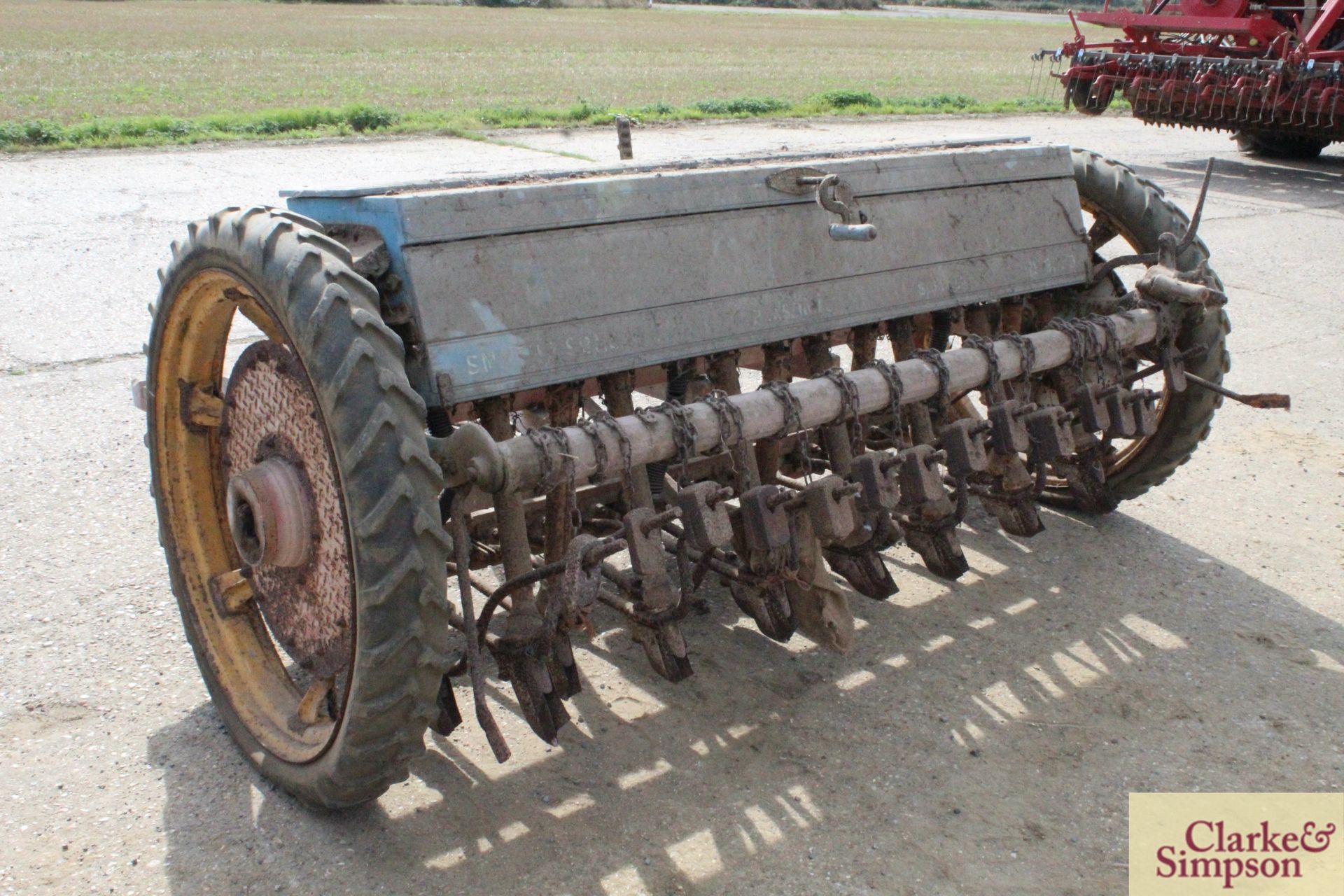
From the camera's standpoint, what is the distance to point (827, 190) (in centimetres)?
347

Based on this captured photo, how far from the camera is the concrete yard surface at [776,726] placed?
2842mm

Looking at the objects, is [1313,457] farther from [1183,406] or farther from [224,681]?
[224,681]

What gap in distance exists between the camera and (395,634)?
2.52 m

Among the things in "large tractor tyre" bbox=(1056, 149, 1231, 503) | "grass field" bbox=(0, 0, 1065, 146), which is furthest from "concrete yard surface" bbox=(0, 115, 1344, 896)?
"grass field" bbox=(0, 0, 1065, 146)

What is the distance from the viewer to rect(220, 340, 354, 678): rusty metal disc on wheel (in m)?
2.81

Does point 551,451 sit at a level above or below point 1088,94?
above

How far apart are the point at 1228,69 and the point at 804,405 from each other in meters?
10.9

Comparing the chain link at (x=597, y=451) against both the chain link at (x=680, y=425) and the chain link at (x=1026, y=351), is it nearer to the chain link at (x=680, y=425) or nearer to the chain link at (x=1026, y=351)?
the chain link at (x=680, y=425)

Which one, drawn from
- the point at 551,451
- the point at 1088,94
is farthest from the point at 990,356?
the point at 1088,94

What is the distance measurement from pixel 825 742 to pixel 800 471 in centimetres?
123

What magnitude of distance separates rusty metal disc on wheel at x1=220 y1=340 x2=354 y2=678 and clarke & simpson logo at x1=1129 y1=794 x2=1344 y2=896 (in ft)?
6.43

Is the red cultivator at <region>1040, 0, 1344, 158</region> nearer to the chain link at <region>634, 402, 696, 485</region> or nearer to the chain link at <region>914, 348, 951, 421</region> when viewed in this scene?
the chain link at <region>914, 348, 951, 421</region>

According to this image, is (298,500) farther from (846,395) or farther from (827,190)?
(827,190)

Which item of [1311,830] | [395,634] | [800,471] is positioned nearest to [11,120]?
[800,471]
